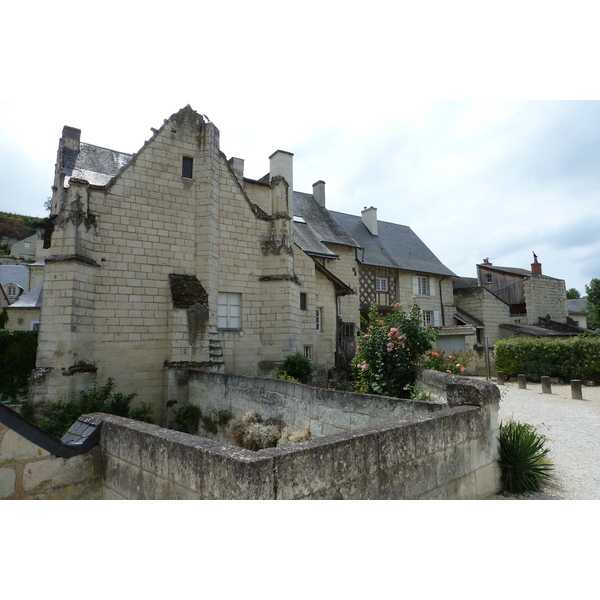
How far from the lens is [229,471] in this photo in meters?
2.40

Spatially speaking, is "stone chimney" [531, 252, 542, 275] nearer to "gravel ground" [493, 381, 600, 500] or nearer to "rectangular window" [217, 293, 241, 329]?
"gravel ground" [493, 381, 600, 500]

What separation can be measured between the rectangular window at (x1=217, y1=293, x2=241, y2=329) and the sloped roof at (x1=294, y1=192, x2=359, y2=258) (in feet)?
21.1

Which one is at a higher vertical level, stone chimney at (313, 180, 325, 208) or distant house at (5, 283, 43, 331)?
stone chimney at (313, 180, 325, 208)

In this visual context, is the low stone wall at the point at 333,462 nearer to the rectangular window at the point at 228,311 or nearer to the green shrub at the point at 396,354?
the green shrub at the point at 396,354

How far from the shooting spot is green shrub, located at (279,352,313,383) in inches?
464

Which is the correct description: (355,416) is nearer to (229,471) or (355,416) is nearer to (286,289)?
(229,471)

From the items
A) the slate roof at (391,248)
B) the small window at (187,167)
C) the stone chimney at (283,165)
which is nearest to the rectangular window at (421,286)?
the slate roof at (391,248)

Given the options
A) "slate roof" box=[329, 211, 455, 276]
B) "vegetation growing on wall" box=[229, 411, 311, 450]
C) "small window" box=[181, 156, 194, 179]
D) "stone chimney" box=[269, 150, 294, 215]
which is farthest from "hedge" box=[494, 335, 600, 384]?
"small window" box=[181, 156, 194, 179]

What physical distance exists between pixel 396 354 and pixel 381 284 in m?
17.3

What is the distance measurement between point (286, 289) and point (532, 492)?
8.76 m

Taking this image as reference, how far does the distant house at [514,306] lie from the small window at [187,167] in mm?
18884

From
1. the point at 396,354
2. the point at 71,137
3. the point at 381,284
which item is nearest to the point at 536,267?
the point at 381,284

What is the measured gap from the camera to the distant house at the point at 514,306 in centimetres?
2520

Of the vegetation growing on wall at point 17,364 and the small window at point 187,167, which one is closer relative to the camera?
the vegetation growing on wall at point 17,364
